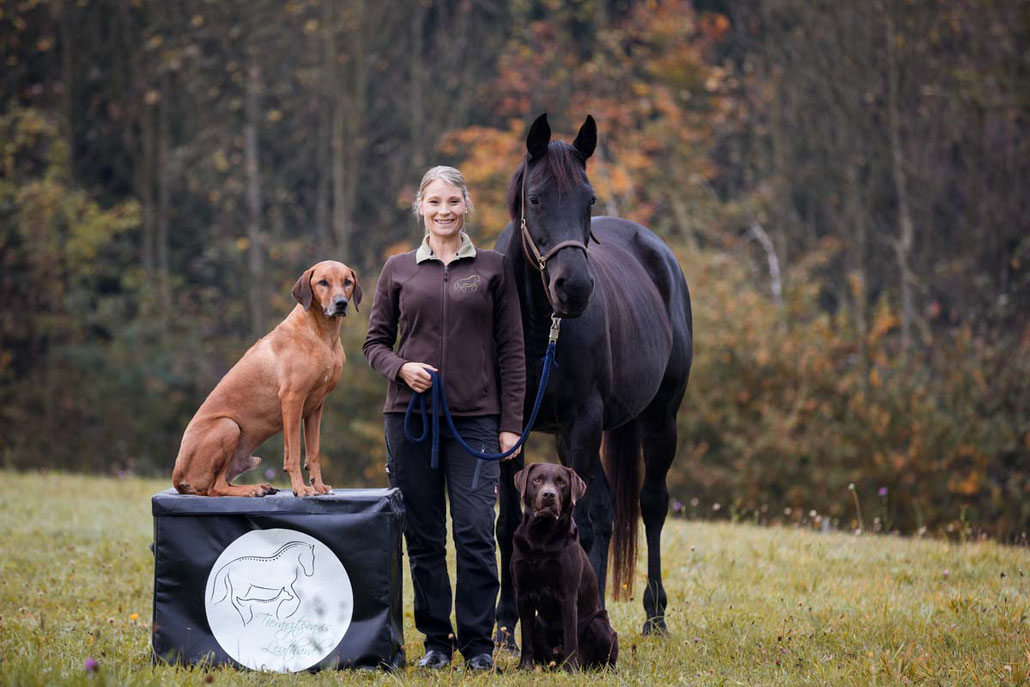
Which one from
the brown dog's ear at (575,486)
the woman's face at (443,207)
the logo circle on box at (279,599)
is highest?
the woman's face at (443,207)

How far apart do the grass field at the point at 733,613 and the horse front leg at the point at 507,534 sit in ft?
1.47

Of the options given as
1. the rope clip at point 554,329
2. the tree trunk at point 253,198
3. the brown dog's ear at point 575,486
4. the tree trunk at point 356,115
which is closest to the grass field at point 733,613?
the brown dog's ear at point 575,486

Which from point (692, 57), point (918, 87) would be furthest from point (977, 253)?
point (692, 57)

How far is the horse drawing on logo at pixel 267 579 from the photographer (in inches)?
188

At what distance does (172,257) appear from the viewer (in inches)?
922

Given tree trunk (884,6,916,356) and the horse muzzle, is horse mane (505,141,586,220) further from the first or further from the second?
tree trunk (884,6,916,356)

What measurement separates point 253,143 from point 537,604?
19670 millimetres

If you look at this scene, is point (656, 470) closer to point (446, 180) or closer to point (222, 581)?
point (446, 180)

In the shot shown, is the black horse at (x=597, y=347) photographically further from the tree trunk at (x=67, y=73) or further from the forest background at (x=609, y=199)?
the tree trunk at (x=67, y=73)

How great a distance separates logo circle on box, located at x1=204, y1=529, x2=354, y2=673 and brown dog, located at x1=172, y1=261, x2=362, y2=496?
0.25 meters

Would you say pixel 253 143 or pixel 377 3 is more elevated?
pixel 377 3

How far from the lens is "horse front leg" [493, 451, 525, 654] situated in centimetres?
539

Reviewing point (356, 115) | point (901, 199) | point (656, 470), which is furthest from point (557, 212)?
point (356, 115)

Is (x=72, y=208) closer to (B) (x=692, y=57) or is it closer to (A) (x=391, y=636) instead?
(B) (x=692, y=57)
